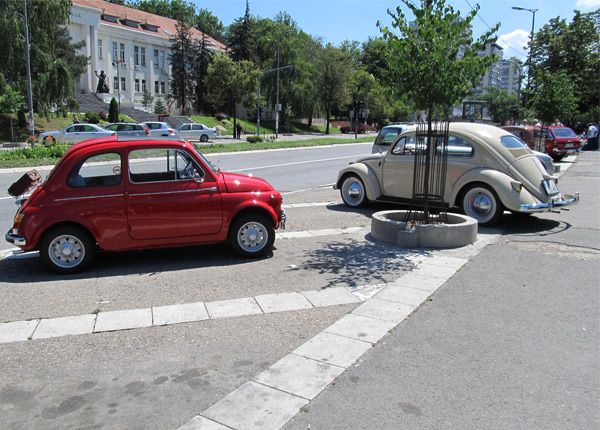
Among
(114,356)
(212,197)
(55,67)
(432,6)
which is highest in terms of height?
(55,67)

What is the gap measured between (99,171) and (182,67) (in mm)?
68416

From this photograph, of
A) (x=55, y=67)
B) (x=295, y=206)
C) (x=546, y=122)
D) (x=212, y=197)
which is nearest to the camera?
(x=212, y=197)

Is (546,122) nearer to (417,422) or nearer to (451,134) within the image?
(451,134)

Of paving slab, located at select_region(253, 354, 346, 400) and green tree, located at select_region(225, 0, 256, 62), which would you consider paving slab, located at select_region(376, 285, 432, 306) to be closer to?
paving slab, located at select_region(253, 354, 346, 400)

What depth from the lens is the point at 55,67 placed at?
3816 centimetres

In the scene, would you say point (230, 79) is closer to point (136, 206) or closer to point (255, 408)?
point (136, 206)

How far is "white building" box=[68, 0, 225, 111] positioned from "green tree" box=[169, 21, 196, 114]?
8.73 feet

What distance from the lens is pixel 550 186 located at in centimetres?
920

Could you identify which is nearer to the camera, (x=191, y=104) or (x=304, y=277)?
(x=304, y=277)

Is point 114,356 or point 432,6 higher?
point 432,6

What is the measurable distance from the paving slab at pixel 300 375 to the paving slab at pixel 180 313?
131 cm

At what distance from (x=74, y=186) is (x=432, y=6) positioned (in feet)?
19.0

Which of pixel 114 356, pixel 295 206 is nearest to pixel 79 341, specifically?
pixel 114 356

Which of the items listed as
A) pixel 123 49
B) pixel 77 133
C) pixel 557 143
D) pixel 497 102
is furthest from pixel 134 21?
pixel 497 102
